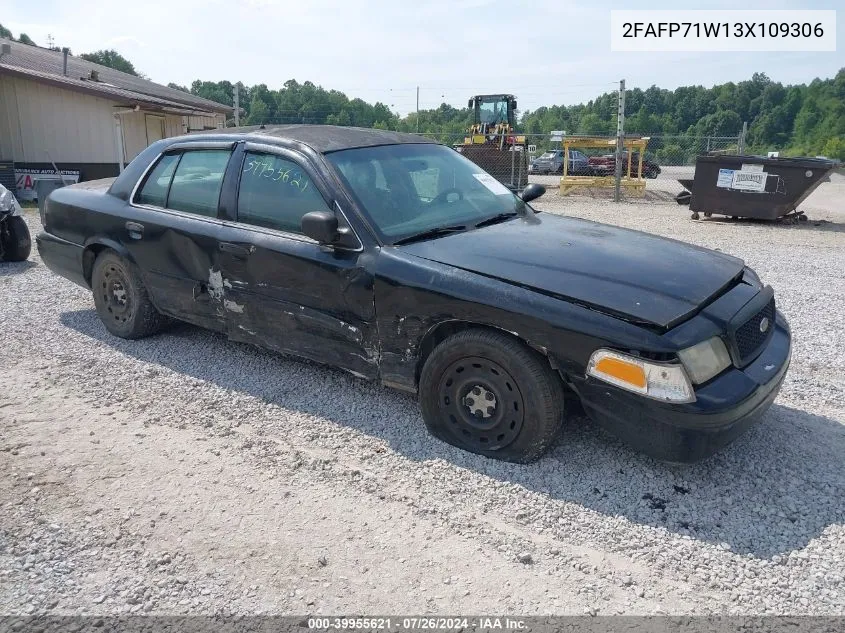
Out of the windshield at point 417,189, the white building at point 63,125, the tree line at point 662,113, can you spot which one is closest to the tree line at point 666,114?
the tree line at point 662,113

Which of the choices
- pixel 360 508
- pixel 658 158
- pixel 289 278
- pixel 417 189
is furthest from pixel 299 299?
pixel 658 158

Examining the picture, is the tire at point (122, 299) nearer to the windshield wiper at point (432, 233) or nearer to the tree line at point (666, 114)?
the windshield wiper at point (432, 233)

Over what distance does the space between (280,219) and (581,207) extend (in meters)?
13.8

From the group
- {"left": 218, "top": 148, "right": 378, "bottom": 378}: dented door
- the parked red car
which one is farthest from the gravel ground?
the parked red car

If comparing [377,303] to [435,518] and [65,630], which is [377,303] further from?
[65,630]

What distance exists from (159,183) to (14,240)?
4.63 m

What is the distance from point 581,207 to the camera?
55.2 ft

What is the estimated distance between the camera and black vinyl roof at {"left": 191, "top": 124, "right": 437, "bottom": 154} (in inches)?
166

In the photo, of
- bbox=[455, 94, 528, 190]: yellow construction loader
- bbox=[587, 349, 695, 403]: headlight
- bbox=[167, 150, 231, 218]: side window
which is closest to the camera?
bbox=[587, 349, 695, 403]: headlight

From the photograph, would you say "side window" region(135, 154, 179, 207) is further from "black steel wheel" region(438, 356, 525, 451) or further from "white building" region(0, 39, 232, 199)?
"white building" region(0, 39, 232, 199)

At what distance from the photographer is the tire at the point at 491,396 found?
320 cm

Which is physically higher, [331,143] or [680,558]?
[331,143]

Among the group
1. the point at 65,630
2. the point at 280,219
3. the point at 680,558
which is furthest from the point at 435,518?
the point at 280,219

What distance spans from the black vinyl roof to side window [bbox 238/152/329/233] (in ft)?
0.60
